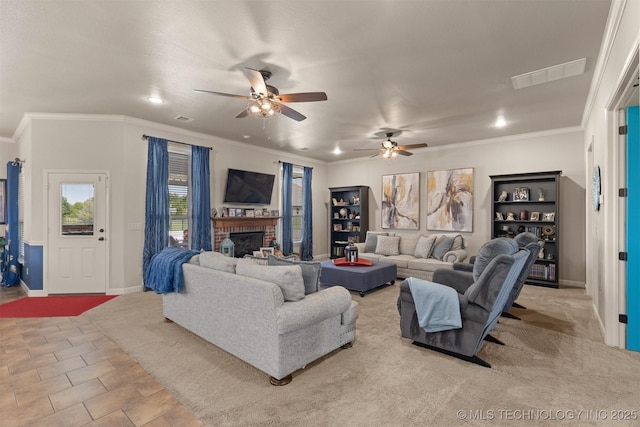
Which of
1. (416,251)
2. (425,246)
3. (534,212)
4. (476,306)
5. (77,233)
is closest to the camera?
(476,306)

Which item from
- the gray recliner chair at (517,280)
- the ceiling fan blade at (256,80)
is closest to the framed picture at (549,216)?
the gray recliner chair at (517,280)

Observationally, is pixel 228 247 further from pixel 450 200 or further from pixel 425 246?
pixel 450 200

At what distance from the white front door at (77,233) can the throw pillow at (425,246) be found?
5.65 m

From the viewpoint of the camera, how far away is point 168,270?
11.4 ft

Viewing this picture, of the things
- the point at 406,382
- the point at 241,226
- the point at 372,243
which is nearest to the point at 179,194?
the point at 241,226

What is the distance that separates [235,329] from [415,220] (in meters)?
5.71

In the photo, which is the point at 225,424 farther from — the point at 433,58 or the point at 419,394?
the point at 433,58

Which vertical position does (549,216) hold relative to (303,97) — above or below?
below

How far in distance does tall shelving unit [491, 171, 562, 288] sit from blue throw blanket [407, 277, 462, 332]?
3.95m

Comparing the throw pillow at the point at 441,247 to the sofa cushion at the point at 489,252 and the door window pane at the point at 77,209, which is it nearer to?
the sofa cushion at the point at 489,252

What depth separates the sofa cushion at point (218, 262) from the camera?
118 inches

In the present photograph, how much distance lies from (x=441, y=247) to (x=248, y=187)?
4.25 m

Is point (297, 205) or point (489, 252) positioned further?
point (297, 205)

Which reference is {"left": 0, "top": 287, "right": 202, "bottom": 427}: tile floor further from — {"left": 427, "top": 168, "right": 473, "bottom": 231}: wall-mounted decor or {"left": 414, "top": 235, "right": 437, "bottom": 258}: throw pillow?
{"left": 427, "top": 168, "right": 473, "bottom": 231}: wall-mounted decor
